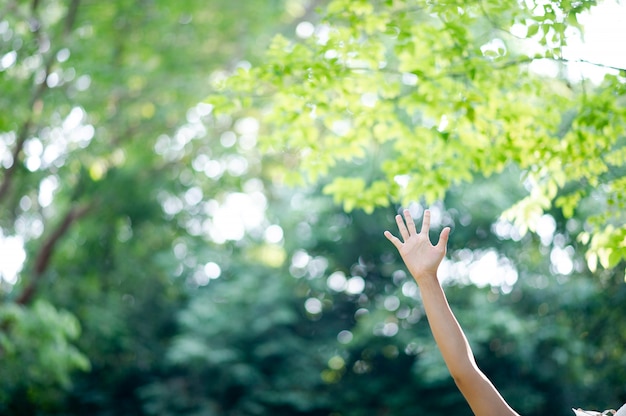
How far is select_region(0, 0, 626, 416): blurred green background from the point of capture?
9.23m

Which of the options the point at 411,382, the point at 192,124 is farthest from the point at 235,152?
the point at 411,382

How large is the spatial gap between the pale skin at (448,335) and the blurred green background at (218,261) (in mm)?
5105

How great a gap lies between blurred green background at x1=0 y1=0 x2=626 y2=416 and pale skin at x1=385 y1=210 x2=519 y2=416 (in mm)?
5105

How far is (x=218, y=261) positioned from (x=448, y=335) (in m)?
11.1

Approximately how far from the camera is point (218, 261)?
42.7 ft

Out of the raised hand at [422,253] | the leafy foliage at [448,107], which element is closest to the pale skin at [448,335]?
the raised hand at [422,253]

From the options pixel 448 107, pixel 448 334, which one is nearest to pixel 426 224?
pixel 448 334

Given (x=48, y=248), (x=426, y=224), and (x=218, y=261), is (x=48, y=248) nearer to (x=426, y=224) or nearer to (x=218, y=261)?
(x=218, y=261)

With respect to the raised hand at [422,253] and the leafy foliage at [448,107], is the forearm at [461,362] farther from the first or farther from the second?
the leafy foliage at [448,107]

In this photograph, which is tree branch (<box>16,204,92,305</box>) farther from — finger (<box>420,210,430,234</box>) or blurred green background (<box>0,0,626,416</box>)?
finger (<box>420,210,430,234</box>)

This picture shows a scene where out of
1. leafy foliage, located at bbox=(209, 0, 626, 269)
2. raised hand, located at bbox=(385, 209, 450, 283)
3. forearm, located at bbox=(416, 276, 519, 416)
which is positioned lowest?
leafy foliage, located at bbox=(209, 0, 626, 269)

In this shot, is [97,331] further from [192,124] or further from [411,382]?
[411,382]

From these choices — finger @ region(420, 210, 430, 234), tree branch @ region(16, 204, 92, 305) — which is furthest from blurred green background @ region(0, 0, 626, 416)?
→ finger @ region(420, 210, 430, 234)

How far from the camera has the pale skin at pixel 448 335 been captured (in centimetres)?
209
